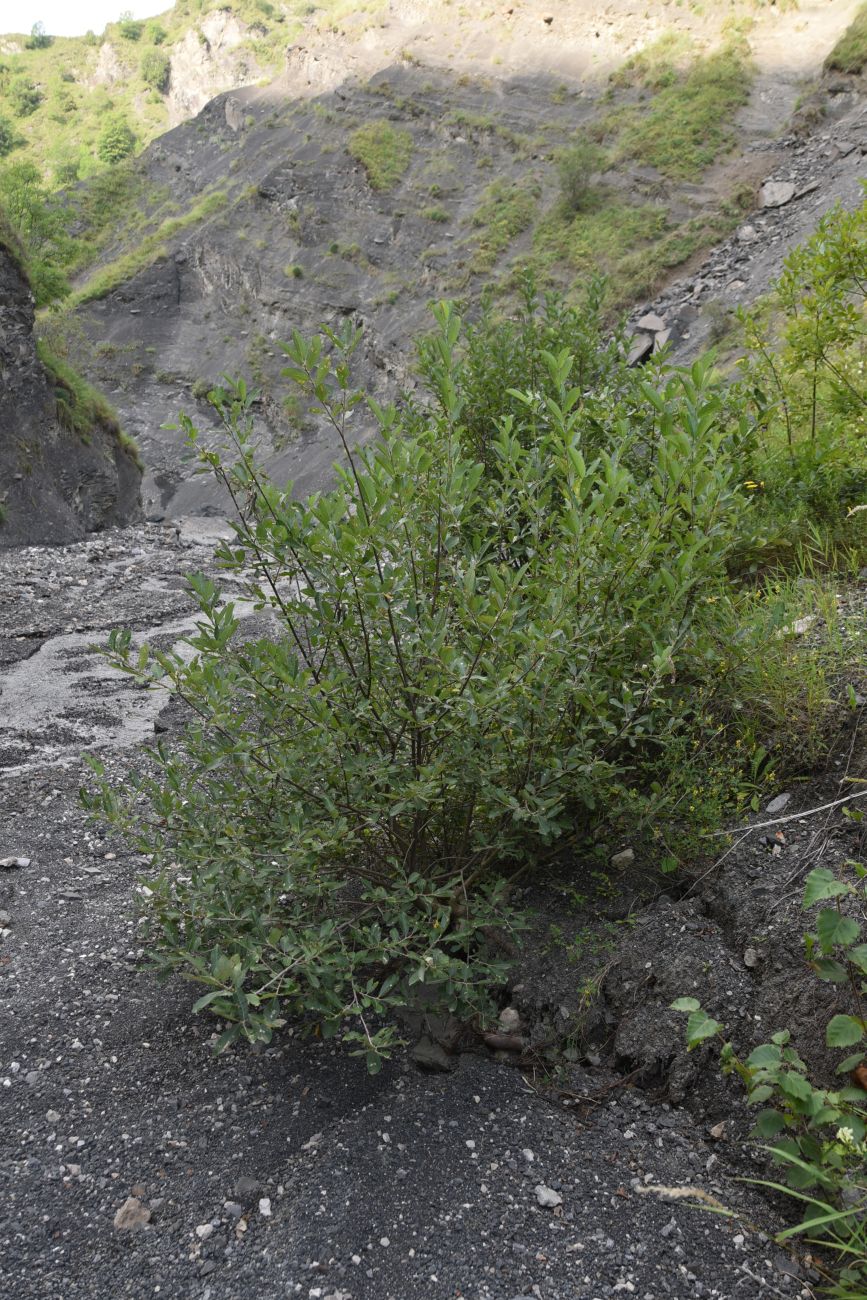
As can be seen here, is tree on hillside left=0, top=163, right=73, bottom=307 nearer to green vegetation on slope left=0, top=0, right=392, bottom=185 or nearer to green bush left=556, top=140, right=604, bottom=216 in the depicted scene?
green bush left=556, top=140, right=604, bottom=216

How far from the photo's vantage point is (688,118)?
39000 millimetres

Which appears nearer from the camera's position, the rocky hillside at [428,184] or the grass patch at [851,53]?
the grass patch at [851,53]

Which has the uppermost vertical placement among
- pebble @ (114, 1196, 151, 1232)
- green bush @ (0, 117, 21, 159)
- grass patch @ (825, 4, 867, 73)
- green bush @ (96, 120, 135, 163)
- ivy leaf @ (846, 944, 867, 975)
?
green bush @ (0, 117, 21, 159)

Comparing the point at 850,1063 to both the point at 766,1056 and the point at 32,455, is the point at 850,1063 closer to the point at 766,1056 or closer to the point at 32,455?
the point at 766,1056

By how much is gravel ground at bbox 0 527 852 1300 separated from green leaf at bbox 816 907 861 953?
0.72 metres

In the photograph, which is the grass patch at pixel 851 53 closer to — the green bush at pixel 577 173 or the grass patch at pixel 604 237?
the grass patch at pixel 604 237

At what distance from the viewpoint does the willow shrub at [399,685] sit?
2414 mm

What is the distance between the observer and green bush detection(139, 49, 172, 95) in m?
88.7

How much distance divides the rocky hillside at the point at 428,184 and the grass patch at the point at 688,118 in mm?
124

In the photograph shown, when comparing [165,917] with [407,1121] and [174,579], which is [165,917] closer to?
[407,1121]

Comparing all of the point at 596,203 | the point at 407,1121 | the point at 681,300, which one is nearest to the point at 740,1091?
the point at 407,1121

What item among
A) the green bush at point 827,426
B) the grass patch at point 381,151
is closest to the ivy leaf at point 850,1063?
the green bush at point 827,426

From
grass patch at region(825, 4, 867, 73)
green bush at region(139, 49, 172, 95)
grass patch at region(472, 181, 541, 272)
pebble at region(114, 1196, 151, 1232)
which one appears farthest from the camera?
green bush at region(139, 49, 172, 95)

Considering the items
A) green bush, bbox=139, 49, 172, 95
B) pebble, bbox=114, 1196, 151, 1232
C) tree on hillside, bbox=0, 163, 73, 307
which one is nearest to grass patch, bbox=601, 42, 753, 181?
tree on hillside, bbox=0, 163, 73, 307
